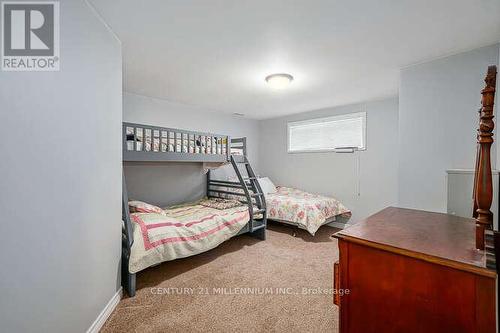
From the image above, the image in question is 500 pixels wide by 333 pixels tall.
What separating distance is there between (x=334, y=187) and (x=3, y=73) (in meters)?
4.18

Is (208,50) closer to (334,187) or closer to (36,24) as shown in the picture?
(36,24)

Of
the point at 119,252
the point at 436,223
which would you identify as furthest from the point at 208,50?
the point at 436,223

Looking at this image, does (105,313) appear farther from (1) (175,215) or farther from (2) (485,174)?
(2) (485,174)

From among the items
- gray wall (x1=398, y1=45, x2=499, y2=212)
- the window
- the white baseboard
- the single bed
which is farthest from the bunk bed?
gray wall (x1=398, y1=45, x2=499, y2=212)

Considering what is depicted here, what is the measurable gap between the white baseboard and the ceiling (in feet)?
Answer: 7.00

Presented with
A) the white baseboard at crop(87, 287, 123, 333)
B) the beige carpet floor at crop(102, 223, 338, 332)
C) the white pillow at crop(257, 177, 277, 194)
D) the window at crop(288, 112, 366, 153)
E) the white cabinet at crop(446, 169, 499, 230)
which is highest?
the window at crop(288, 112, 366, 153)

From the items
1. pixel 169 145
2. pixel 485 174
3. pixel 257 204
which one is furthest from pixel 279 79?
pixel 485 174

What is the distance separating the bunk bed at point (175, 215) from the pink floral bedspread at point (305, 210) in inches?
14.7

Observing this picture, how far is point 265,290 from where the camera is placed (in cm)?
201

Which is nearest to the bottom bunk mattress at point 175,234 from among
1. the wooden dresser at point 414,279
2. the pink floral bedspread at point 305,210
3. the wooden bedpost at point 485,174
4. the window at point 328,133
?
the pink floral bedspread at point 305,210

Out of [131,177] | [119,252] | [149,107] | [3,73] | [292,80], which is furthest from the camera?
[149,107]

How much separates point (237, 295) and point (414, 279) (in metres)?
1.52

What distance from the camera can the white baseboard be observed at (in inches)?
57.1

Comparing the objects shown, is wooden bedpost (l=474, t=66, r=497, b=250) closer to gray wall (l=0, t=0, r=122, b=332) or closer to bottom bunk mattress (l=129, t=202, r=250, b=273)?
gray wall (l=0, t=0, r=122, b=332)
